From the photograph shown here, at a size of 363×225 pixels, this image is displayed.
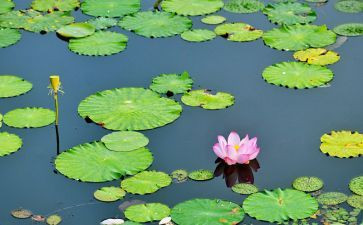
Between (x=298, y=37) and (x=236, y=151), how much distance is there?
5.36 feet

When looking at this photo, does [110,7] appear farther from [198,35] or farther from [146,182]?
[146,182]

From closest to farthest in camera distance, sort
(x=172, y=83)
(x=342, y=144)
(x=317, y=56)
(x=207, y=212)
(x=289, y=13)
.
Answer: (x=207, y=212) → (x=342, y=144) → (x=172, y=83) → (x=317, y=56) → (x=289, y=13)

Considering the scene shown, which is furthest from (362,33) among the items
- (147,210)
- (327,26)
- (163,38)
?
(147,210)

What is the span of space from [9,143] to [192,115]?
1.10 m

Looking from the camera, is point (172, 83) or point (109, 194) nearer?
point (109, 194)

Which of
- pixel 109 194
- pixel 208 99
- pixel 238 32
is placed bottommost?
pixel 109 194

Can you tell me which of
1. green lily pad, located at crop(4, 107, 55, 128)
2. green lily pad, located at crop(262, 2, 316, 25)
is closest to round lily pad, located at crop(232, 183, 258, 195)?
green lily pad, located at crop(4, 107, 55, 128)

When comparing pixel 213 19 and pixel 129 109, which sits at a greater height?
pixel 213 19

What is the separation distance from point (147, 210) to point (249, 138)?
0.90 m

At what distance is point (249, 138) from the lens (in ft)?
15.9

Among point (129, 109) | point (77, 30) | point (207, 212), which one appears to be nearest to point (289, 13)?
point (77, 30)

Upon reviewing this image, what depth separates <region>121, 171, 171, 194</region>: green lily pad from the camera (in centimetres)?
440

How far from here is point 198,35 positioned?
6.12m

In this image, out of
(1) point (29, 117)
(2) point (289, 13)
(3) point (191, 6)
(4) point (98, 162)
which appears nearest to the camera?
(4) point (98, 162)
